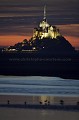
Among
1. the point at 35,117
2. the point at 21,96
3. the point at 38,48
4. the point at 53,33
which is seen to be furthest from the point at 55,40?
the point at 35,117

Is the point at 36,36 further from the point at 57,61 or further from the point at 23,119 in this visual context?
the point at 23,119

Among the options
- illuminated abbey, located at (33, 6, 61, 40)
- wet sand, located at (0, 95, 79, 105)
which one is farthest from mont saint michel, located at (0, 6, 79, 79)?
wet sand, located at (0, 95, 79, 105)

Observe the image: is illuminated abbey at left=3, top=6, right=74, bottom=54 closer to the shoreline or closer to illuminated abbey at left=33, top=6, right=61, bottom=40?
illuminated abbey at left=33, top=6, right=61, bottom=40

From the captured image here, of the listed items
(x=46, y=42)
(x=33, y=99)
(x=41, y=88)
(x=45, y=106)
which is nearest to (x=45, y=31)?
(x=46, y=42)

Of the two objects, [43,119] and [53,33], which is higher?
[53,33]

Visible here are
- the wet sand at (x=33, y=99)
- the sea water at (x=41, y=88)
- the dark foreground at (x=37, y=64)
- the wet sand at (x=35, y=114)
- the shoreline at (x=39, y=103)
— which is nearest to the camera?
the wet sand at (x=35, y=114)

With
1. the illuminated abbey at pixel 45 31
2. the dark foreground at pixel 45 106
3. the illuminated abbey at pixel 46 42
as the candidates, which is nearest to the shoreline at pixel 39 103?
the dark foreground at pixel 45 106

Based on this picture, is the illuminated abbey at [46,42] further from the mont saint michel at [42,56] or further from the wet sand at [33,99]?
the wet sand at [33,99]
